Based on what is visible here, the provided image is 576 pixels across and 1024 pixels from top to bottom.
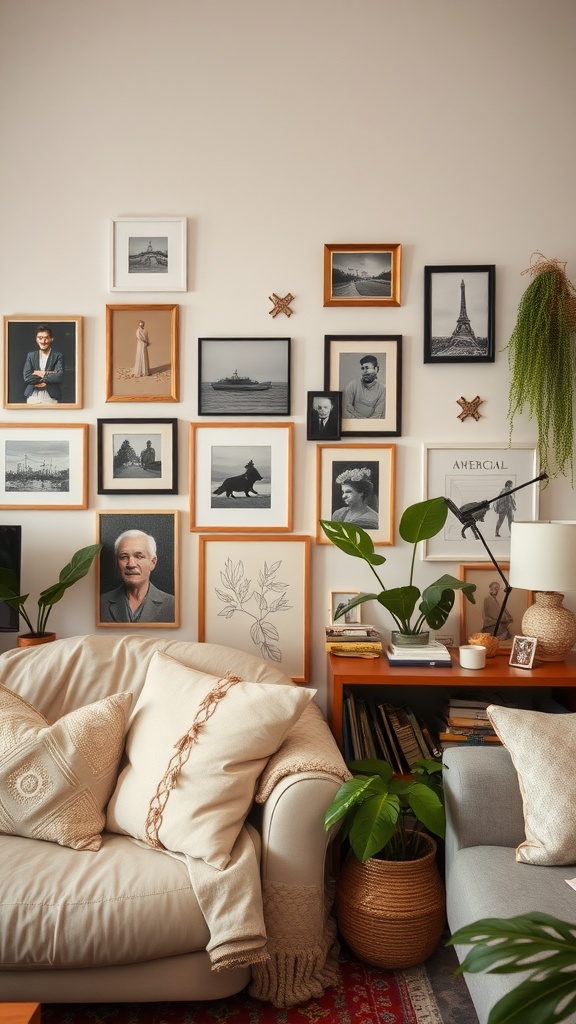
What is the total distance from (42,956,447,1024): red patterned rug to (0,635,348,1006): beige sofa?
4cm

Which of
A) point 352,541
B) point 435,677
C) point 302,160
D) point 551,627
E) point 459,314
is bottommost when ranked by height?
point 435,677

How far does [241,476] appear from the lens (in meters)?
2.73

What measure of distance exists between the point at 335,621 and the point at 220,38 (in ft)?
7.25

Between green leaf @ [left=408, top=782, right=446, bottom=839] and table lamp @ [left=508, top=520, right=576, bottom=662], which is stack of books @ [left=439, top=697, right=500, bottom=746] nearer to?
table lamp @ [left=508, top=520, right=576, bottom=662]

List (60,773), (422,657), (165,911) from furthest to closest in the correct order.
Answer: (422,657) < (60,773) < (165,911)

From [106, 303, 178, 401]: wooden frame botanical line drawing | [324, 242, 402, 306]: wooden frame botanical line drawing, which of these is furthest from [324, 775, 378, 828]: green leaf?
[324, 242, 402, 306]: wooden frame botanical line drawing

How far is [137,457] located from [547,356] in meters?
1.55

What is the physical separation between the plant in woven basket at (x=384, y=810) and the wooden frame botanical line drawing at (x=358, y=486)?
919 mm

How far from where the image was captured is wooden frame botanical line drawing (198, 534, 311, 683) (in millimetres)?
2715

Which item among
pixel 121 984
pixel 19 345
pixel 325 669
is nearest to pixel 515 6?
pixel 19 345

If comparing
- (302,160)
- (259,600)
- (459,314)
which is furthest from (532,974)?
(302,160)

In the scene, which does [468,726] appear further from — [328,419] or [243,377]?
[243,377]

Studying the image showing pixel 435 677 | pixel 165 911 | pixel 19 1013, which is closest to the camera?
pixel 19 1013

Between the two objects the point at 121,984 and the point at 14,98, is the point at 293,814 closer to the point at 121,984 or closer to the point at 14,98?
the point at 121,984
